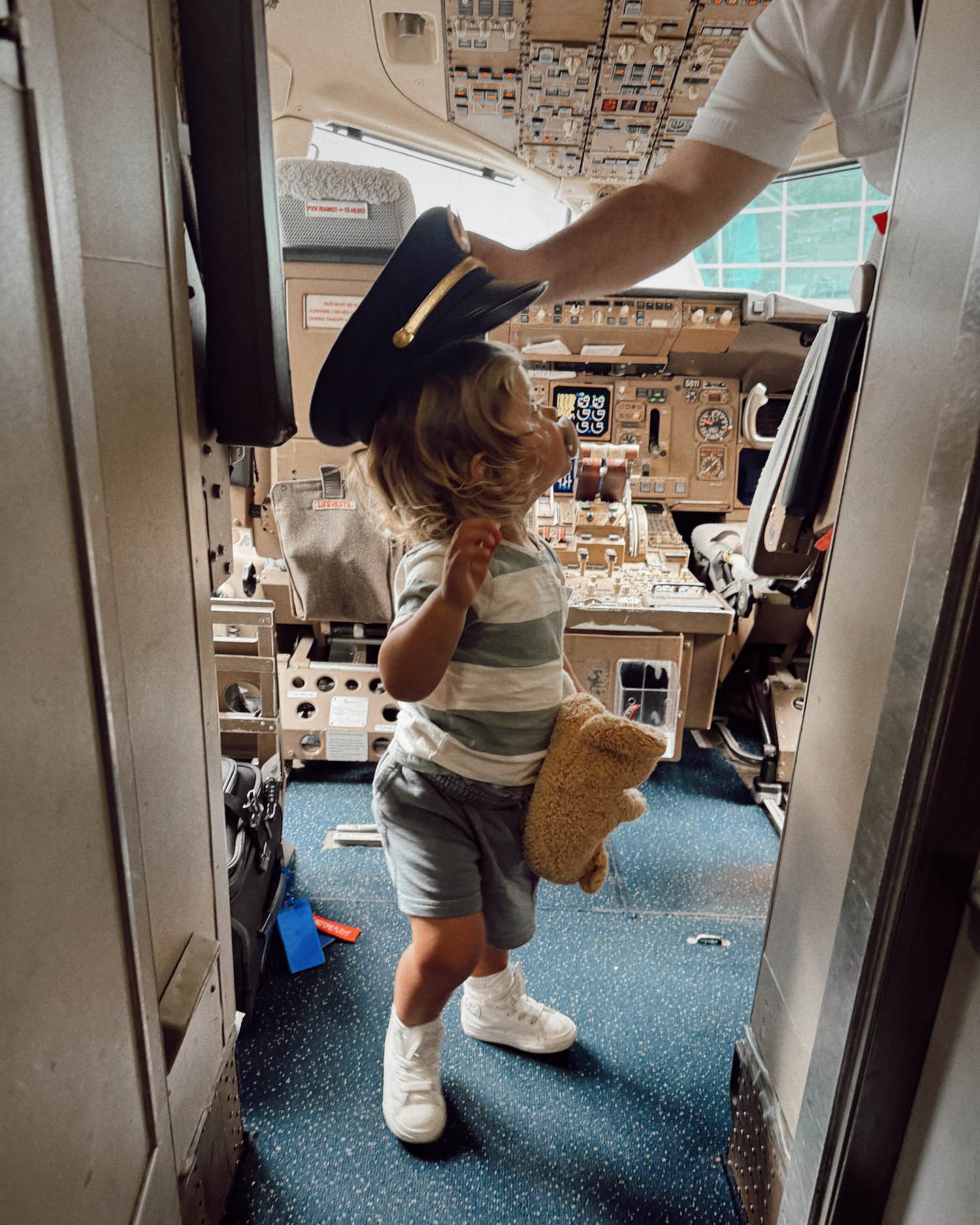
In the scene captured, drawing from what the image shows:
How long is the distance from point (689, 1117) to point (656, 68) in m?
3.28

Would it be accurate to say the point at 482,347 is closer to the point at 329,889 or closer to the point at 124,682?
the point at 124,682

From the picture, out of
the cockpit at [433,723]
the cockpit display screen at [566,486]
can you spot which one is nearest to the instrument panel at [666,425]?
the cockpit display screen at [566,486]

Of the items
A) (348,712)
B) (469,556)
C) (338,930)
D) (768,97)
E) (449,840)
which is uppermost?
(768,97)

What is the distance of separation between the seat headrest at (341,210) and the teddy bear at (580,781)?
5.63 ft

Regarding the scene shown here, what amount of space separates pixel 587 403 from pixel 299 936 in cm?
270

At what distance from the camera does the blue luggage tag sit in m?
1.83

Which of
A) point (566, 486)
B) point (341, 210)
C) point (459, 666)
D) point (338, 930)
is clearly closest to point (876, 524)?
point (459, 666)

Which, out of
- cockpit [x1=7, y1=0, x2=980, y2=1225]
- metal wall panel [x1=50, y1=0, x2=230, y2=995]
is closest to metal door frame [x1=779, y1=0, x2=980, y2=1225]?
cockpit [x1=7, y1=0, x2=980, y2=1225]

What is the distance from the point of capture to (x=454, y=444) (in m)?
1.15

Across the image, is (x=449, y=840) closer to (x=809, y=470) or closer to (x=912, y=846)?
(x=912, y=846)

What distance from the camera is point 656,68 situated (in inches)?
107

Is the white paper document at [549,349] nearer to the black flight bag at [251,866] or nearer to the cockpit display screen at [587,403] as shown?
the cockpit display screen at [587,403]

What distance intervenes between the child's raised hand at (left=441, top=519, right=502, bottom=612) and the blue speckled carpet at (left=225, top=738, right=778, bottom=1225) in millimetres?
1094

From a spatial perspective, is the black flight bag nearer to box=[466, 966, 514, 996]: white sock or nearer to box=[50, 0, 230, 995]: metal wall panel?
box=[466, 966, 514, 996]: white sock
